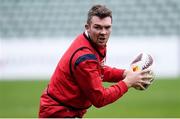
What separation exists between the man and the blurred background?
5510mm

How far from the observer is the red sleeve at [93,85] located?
21.4ft

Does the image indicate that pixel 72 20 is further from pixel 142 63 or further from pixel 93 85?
pixel 93 85

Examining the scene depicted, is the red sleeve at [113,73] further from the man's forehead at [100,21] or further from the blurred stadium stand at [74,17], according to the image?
the blurred stadium stand at [74,17]

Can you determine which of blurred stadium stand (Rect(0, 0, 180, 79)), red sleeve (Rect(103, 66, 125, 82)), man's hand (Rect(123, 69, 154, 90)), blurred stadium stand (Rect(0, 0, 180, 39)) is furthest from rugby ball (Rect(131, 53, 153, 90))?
blurred stadium stand (Rect(0, 0, 180, 39))

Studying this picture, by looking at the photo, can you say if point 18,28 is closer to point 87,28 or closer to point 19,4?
point 19,4

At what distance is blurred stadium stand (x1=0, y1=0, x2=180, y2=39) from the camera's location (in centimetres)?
1892

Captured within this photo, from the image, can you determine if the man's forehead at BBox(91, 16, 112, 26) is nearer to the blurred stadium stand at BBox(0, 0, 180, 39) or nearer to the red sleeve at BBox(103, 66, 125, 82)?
the red sleeve at BBox(103, 66, 125, 82)

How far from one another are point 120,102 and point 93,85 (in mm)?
7697

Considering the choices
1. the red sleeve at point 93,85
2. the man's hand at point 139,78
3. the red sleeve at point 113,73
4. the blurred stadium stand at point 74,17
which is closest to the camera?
the red sleeve at point 93,85

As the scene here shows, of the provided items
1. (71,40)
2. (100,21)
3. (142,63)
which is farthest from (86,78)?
(71,40)

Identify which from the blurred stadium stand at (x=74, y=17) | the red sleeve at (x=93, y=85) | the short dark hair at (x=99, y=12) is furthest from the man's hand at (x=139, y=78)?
the blurred stadium stand at (x=74, y=17)

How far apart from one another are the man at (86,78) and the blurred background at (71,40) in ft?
18.1

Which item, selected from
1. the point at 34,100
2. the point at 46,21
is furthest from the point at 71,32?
the point at 34,100

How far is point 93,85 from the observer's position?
6547mm
